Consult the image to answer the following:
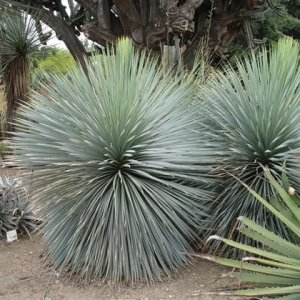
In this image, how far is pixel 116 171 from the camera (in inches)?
177

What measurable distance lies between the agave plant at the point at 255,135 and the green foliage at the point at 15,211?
8.36 feet

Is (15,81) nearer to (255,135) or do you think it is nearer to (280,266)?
(255,135)

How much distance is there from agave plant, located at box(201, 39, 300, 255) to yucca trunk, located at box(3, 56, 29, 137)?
7396 millimetres

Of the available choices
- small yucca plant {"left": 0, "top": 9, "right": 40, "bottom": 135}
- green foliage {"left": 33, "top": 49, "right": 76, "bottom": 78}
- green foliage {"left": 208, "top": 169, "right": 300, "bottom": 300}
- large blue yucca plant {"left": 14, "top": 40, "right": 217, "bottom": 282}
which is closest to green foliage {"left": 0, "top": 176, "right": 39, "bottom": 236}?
large blue yucca plant {"left": 14, "top": 40, "right": 217, "bottom": 282}

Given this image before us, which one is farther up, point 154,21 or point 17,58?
point 154,21

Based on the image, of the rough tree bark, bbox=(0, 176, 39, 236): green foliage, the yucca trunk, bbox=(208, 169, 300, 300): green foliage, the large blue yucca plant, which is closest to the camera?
bbox=(208, 169, 300, 300): green foliage

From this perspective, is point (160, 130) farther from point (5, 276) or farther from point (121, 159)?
point (5, 276)

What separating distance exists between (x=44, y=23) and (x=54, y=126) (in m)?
7.26

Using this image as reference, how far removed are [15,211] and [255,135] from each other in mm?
3163

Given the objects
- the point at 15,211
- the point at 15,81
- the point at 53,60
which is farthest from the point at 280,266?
the point at 53,60

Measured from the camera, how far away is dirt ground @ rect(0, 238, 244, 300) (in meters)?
4.22

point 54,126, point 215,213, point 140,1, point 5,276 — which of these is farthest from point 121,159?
point 140,1

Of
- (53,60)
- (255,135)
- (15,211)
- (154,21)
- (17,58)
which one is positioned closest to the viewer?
(255,135)

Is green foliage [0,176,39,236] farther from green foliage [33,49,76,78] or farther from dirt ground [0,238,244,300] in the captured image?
green foliage [33,49,76,78]
